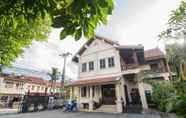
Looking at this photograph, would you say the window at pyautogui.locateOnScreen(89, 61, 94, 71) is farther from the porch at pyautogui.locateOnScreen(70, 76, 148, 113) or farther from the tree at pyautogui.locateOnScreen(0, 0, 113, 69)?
the tree at pyautogui.locateOnScreen(0, 0, 113, 69)

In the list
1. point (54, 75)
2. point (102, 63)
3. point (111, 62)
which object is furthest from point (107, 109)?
point (54, 75)

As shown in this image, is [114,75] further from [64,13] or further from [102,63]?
[64,13]

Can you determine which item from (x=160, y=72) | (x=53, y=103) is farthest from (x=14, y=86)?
(x=160, y=72)

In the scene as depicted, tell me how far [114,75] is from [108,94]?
7.69 ft

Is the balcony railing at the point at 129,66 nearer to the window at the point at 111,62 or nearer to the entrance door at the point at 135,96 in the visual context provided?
the window at the point at 111,62

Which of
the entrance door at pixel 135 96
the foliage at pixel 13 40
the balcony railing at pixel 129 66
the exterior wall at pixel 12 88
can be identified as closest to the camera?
the foliage at pixel 13 40

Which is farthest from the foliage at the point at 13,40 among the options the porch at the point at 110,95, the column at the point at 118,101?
the column at the point at 118,101

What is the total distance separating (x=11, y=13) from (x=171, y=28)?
12.1 feet

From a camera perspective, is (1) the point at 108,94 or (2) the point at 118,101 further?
(1) the point at 108,94

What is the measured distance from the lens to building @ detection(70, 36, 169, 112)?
16.5 metres

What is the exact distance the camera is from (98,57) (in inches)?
780

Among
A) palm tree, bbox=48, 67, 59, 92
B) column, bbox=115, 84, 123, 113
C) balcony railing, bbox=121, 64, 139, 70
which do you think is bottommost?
column, bbox=115, 84, 123, 113

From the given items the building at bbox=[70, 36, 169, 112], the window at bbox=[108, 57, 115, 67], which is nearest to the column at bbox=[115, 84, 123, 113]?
the building at bbox=[70, 36, 169, 112]

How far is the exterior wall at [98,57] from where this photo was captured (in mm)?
18172
